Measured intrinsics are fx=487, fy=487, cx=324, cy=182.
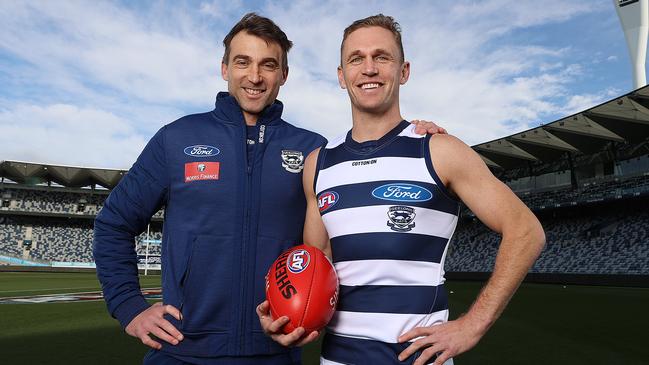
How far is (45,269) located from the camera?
144ft

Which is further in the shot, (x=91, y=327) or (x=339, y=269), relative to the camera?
(x=91, y=327)

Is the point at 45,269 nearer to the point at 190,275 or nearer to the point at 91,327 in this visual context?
the point at 91,327

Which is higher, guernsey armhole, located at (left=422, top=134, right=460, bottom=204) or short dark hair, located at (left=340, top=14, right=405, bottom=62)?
short dark hair, located at (left=340, top=14, right=405, bottom=62)

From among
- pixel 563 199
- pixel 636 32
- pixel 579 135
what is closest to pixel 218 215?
pixel 579 135

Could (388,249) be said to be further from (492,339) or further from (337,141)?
(492,339)

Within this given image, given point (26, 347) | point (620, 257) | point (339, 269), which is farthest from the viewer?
point (620, 257)

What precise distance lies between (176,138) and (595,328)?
10.3 m

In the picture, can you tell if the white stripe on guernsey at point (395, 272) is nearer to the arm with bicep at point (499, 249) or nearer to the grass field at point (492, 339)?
the arm with bicep at point (499, 249)

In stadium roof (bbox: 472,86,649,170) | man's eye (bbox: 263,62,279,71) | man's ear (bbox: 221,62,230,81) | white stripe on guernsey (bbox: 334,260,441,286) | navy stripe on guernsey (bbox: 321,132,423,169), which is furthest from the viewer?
stadium roof (bbox: 472,86,649,170)

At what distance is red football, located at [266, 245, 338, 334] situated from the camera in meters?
2.29

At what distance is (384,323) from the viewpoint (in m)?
2.31

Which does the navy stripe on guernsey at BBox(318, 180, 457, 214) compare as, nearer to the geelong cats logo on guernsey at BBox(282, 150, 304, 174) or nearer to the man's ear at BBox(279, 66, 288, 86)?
the geelong cats logo on guernsey at BBox(282, 150, 304, 174)

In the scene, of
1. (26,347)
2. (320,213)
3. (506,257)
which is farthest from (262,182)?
(26,347)

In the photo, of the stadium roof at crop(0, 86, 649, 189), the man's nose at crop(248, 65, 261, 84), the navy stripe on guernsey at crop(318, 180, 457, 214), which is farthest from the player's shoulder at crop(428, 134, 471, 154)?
the stadium roof at crop(0, 86, 649, 189)
